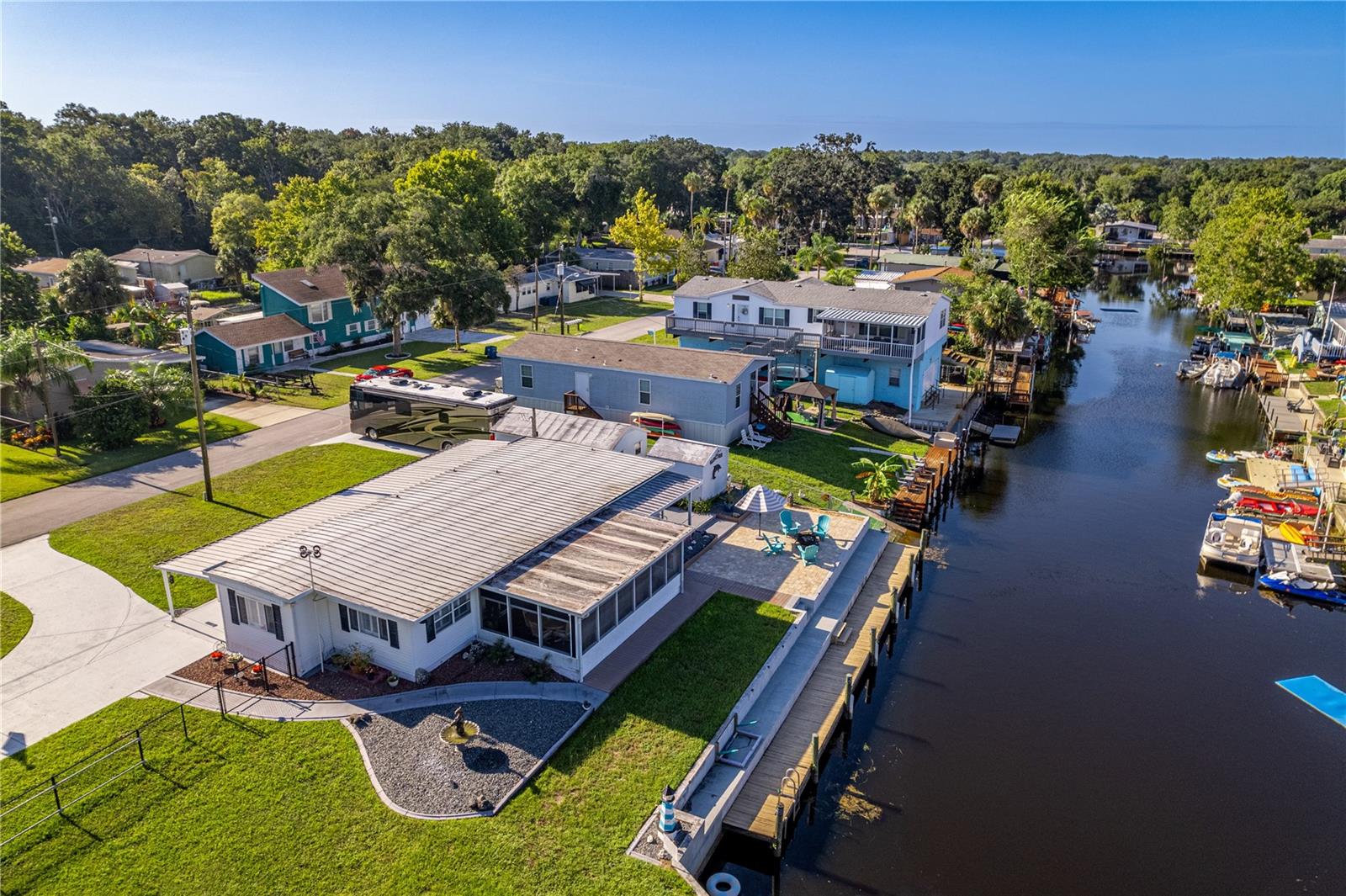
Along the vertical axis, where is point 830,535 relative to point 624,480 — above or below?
below

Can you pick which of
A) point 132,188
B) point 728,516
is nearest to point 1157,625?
point 728,516

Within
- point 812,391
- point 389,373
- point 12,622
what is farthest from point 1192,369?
point 12,622

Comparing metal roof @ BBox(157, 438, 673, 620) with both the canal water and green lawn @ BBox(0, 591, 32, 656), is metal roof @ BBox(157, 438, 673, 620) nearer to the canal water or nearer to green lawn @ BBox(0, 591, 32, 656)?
green lawn @ BBox(0, 591, 32, 656)

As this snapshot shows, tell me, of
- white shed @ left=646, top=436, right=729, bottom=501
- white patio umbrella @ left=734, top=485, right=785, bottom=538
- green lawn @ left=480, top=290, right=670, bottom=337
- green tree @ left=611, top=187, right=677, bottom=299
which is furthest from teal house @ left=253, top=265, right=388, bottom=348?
white patio umbrella @ left=734, top=485, right=785, bottom=538

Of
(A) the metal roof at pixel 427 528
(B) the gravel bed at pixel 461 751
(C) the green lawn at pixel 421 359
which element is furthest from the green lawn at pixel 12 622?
(C) the green lawn at pixel 421 359

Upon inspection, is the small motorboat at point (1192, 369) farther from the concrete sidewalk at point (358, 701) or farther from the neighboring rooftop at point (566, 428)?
the concrete sidewalk at point (358, 701)

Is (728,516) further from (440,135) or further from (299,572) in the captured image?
(440,135)

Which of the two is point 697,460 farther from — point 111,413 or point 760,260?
point 760,260
